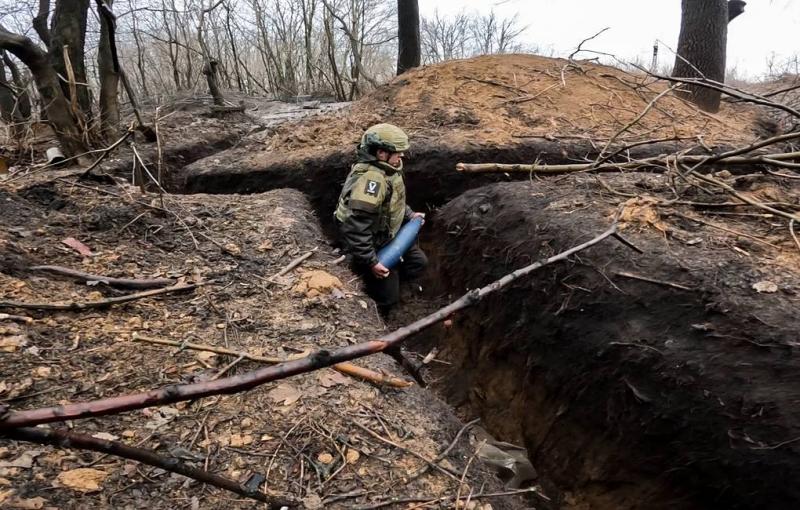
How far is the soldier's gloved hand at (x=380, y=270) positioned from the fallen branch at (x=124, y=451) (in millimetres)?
2799

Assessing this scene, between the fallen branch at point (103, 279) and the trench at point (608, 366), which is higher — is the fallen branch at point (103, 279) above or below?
above

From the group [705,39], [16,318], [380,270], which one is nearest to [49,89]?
[16,318]

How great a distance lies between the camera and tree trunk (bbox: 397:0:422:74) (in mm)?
10008

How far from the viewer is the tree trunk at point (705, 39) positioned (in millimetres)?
7727

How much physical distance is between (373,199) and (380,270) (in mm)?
673

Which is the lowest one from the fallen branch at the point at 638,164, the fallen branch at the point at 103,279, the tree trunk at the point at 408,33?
the fallen branch at the point at 103,279

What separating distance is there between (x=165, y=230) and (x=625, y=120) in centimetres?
596

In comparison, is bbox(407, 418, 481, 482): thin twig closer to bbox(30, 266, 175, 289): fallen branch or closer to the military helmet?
bbox(30, 266, 175, 289): fallen branch

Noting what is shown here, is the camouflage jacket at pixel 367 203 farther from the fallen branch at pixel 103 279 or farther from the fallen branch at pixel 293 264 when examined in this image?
the fallen branch at pixel 103 279

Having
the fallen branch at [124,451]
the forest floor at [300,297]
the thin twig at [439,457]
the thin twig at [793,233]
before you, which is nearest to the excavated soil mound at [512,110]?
the forest floor at [300,297]

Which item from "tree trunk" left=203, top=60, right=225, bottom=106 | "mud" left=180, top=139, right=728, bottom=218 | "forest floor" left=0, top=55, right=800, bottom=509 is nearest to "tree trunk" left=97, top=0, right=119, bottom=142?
"forest floor" left=0, top=55, right=800, bottom=509

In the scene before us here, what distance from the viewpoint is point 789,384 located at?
8.33ft

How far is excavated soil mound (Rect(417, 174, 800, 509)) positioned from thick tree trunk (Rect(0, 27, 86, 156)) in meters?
5.17

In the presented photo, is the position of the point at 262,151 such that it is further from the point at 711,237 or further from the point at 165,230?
the point at 711,237
